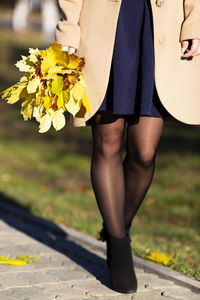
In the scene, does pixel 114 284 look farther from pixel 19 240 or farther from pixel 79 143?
pixel 79 143

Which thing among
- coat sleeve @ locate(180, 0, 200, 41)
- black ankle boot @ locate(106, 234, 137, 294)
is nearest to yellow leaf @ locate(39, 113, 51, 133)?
black ankle boot @ locate(106, 234, 137, 294)

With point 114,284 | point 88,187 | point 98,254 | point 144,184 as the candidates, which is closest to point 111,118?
point 144,184

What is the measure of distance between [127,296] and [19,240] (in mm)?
1372

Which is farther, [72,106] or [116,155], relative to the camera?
[116,155]

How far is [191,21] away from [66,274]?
1613 mm

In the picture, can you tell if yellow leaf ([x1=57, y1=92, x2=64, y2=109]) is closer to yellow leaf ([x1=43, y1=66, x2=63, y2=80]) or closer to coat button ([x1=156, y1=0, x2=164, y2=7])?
yellow leaf ([x1=43, y1=66, x2=63, y2=80])

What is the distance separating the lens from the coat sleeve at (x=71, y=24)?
335cm

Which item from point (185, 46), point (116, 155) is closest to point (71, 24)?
point (185, 46)

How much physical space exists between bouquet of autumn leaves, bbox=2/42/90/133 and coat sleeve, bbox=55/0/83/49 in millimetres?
144

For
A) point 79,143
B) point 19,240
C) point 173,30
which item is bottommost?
point 79,143

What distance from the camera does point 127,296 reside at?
340cm

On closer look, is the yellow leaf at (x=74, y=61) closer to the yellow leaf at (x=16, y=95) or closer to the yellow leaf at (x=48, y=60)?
the yellow leaf at (x=48, y=60)

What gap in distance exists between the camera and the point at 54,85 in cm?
322

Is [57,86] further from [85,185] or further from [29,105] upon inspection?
[85,185]
